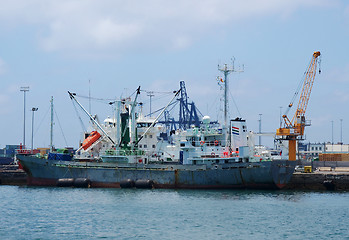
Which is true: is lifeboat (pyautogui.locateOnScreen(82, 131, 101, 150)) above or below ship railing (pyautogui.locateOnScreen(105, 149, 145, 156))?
above

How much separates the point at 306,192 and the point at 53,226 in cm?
3039

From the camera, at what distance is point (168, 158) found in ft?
216

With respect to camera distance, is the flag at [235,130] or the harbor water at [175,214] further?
the flag at [235,130]

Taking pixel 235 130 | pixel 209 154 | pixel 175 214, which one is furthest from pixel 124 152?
pixel 175 214

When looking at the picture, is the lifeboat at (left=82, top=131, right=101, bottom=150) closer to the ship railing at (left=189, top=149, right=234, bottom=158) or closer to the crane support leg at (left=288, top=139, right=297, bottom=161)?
the ship railing at (left=189, top=149, right=234, bottom=158)

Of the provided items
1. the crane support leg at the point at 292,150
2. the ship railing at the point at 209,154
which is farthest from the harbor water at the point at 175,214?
the crane support leg at the point at 292,150

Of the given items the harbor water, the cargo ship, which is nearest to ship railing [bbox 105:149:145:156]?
the cargo ship

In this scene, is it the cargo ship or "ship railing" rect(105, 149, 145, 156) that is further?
"ship railing" rect(105, 149, 145, 156)

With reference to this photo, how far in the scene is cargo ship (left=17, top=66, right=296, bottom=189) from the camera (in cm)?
5781

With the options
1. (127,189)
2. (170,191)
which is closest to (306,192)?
(170,191)

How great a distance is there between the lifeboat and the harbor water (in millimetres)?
11431

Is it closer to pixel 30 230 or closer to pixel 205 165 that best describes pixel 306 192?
pixel 205 165

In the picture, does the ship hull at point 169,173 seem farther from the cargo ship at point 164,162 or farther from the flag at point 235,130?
the flag at point 235,130

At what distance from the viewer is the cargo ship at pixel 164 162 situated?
5781 centimetres
